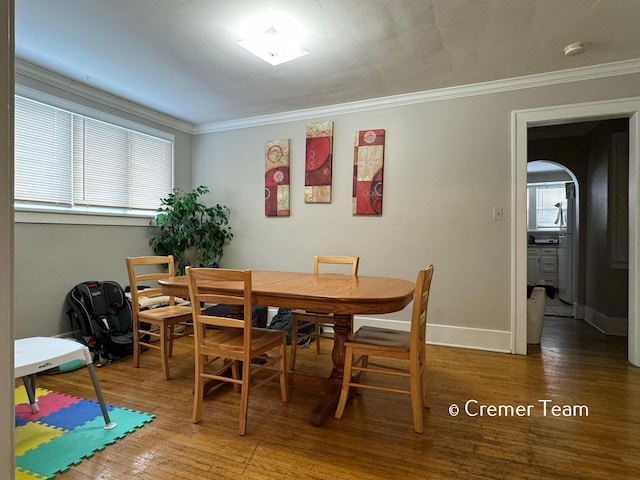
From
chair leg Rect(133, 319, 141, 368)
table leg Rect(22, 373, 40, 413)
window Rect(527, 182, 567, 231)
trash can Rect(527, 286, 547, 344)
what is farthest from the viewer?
window Rect(527, 182, 567, 231)

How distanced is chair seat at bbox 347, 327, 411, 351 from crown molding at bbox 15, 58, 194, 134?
134 inches

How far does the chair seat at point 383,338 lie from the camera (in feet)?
6.18

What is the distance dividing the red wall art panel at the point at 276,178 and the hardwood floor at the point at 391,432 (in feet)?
6.47

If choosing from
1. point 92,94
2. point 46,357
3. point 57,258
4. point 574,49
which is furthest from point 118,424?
point 574,49

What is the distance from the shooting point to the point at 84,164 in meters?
3.33

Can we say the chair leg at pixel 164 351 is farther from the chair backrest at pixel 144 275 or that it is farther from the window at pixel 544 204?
the window at pixel 544 204

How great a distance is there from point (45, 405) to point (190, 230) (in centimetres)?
224

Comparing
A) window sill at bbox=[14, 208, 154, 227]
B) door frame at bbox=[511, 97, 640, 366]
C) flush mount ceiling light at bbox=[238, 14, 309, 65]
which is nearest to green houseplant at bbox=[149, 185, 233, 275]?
window sill at bbox=[14, 208, 154, 227]

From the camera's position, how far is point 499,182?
3168 millimetres

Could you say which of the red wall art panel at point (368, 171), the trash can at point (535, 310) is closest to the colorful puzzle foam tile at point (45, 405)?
the red wall art panel at point (368, 171)

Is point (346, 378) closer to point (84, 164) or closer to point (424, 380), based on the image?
point (424, 380)

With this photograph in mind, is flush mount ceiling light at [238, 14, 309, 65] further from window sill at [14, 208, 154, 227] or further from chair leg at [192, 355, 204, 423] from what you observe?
window sill at [14, 208, 154, 227]

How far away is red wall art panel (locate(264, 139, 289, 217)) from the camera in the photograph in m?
4.03

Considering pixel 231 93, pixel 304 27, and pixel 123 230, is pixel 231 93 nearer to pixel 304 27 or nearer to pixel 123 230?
pixel 304 27
